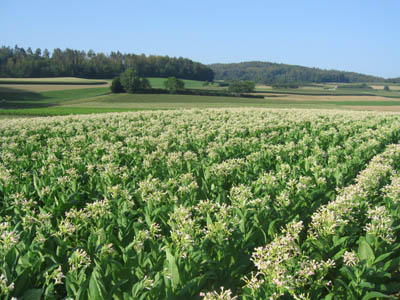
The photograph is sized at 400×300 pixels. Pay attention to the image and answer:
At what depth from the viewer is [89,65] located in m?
158

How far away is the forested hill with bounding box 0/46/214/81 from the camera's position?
146000mm

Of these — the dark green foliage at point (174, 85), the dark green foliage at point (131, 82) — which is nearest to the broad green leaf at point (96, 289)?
the dark green foliage at point (131, 82)

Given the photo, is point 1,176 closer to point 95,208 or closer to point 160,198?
point 95,208

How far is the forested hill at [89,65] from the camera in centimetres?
14600

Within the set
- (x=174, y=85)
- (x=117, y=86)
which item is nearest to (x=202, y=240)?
(x=117, y=86)

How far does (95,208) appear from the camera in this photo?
6.20 m

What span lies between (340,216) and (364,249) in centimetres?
97

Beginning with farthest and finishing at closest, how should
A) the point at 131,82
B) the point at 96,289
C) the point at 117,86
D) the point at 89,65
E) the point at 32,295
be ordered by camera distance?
the point at 89,65 → the point at 117,86 → the point at 131,82 → the point at 32,295 → the point at 96,289

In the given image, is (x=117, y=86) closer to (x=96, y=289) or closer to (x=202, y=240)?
(x=202, y=240)

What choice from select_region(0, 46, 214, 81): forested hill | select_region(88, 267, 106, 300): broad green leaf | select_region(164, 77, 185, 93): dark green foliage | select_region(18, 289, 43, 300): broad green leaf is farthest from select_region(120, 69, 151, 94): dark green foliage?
select_region(88, 267, 106, 300): broad green leaf

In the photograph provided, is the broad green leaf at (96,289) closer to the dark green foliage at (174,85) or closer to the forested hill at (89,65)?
the dark green foliage at (174,85)

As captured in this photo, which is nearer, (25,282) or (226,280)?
(25,282)

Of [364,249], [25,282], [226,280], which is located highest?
[364,249]

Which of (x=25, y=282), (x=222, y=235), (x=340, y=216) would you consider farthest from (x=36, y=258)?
(x=340, y=216)
